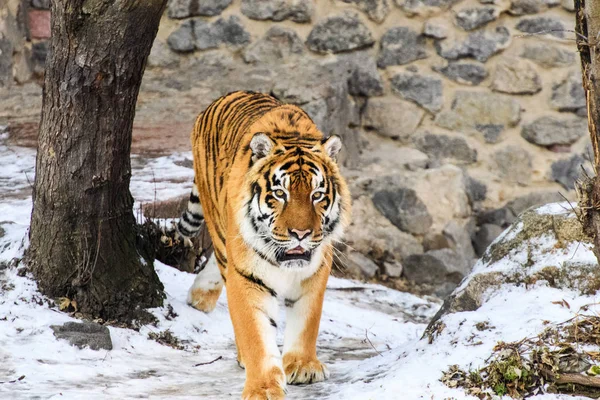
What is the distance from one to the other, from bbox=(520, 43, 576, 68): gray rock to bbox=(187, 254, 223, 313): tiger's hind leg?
406cm

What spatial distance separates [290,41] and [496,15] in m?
1.90

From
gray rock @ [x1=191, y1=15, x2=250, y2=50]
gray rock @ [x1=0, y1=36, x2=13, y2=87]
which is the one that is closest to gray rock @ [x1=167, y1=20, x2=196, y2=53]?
gray rock @ [x1=191, y1=15, x2=250, y2=50]

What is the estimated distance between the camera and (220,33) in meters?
8.67

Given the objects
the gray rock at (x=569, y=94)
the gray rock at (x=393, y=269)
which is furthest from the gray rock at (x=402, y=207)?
the gray rock at (x=569, y=94)

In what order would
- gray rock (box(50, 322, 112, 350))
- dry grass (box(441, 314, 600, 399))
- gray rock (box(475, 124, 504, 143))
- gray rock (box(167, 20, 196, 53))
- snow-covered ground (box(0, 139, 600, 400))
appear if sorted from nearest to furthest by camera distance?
dry grass (box(441, 314, 600, 399))
snow-covered ground (box(0, 139, 600, 400))
gray rock (box(50, 322, 112, 350))
gray rock (box(475, 124, 504, 143))
gray rock (box(167, 20, 196, 53))

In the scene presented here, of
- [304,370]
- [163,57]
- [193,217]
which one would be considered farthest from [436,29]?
[304,370]

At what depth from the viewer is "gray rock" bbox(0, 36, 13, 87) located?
27.1 ft

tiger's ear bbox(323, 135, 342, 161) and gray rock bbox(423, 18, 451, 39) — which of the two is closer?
tiger's ear bbox(323, 135, 342, 161)

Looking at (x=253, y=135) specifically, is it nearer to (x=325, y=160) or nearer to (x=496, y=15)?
(x=325, y=160)

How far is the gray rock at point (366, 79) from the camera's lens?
8.46 m

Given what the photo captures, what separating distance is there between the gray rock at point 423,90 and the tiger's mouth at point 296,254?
4.48 metres

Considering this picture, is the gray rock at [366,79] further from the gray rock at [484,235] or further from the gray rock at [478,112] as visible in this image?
the gray rock at [484,235]

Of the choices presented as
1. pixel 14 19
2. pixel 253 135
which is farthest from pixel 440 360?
pixel 14 19

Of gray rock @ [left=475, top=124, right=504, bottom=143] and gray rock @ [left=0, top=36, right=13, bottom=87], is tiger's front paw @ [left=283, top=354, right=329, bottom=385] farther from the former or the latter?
gray rock @ [left=0, top=36, right=13, bottom=87]
